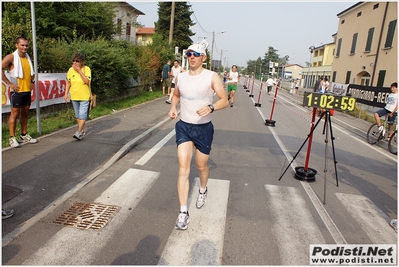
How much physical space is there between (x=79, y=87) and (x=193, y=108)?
4.02 metres

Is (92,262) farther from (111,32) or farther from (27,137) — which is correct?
(111,32)

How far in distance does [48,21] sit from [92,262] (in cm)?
1419

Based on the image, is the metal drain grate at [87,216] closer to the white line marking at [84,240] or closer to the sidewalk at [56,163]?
the white line marking at [84,240]

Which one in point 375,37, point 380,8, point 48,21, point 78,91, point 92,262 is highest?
point 380,8

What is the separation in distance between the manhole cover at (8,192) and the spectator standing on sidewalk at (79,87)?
261 cm

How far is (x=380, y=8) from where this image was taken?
23312mm

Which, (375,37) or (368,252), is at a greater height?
(375,37)

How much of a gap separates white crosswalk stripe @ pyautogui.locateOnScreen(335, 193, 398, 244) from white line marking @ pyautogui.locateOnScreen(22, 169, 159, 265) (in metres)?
3.00

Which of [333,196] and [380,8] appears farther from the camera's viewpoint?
[380,8]

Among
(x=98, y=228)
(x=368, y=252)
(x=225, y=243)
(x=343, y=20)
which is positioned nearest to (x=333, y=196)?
(x=368, y=252)

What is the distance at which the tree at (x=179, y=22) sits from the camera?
45.5 meters

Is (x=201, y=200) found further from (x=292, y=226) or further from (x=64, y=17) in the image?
(x=64, y=17)

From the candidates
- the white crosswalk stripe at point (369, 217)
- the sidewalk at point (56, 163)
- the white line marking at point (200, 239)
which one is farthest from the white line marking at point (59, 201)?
the white crosswalk stripe at point (369, 217)

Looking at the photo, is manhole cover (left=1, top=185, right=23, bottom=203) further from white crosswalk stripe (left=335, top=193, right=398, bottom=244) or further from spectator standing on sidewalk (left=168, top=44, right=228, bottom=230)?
white crosswalk stripe (left=335, top=193, right=398, bottom=244)
